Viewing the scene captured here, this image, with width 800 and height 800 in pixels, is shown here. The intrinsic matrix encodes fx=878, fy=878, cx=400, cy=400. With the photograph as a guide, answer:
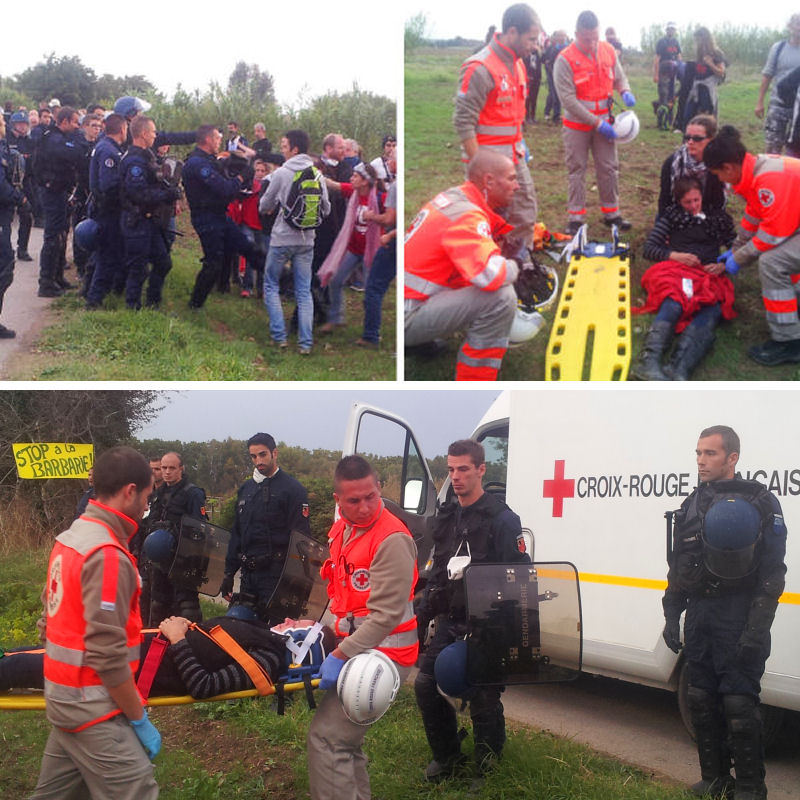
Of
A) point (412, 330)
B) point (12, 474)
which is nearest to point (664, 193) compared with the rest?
point (412, 330)

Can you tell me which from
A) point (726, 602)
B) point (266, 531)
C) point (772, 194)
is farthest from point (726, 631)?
point (772, 194)

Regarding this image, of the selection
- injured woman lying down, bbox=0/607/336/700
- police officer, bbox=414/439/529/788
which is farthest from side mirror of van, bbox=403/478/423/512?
injured woman lying down, bbox=0/607/336/700

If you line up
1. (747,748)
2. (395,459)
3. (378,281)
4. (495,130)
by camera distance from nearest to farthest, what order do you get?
1. (747,748)
2. (495,130)
3. (395,459)
4. (378,281)

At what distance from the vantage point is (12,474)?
30.6 feet

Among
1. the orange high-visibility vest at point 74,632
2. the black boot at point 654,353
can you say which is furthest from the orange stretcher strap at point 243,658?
the black boot at point 654,353

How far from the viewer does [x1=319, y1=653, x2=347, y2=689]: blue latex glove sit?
3.22m

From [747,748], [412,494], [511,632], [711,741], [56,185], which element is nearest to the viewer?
[747,748]

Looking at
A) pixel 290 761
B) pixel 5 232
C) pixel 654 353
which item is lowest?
pixel 290 761

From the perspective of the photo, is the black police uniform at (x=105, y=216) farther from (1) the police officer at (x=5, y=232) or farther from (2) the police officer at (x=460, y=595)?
(2) the police officer at (x=460, y=595)

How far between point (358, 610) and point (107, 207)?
4568 millimetres

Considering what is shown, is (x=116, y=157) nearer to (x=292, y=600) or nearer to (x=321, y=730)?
(x=292, y=600)

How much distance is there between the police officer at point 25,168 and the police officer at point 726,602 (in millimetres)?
6908

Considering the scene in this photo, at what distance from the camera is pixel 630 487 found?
463 centimetres

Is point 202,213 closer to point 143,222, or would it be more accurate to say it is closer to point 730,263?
point 143,222
